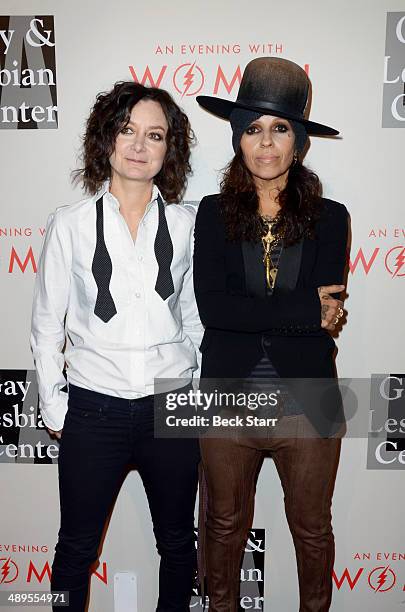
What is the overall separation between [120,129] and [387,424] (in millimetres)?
1437

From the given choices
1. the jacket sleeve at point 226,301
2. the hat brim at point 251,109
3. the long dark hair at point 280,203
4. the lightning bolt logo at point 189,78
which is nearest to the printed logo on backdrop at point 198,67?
the lightning bolt logo at point 189,78

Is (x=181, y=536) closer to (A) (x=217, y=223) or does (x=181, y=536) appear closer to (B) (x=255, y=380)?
(B) (x=255, y=380)

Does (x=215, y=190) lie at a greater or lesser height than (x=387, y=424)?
greater

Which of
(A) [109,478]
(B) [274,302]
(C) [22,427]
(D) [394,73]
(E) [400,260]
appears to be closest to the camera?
(B) [274,302]

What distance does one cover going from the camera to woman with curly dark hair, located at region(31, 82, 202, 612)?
66.7 inches

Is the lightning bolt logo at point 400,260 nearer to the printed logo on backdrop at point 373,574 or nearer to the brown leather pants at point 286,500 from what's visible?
the brown leather pants at point 286,500

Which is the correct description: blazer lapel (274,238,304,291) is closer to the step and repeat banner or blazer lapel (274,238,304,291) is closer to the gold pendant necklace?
the gold pendant necklace

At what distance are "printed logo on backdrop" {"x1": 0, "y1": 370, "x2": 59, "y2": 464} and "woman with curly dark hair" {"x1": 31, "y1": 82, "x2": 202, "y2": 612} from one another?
0.49 meters

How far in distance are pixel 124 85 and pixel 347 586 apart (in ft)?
6.71

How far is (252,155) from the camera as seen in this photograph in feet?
5.62

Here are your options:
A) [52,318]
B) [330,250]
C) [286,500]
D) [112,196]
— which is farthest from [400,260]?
[52,318]

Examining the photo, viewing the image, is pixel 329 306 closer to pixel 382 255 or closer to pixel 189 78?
pixel 382 255

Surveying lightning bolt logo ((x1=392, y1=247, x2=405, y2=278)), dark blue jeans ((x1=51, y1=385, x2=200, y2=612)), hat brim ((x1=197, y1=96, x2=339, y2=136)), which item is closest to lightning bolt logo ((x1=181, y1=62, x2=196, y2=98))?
hat brim ((x1=197, y1=96, x2=339, y2=136))

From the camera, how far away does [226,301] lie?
166 cm
